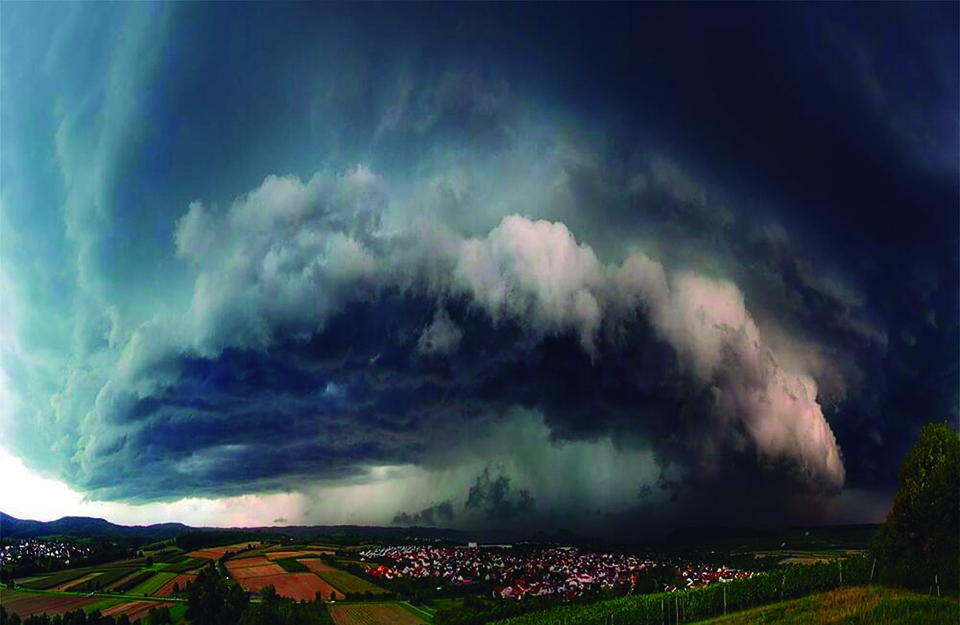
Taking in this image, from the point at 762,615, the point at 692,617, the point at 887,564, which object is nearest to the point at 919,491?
the point at 887,564

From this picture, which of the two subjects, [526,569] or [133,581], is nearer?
[133,581]

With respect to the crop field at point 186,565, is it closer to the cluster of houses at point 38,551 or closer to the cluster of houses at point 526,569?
the cluster of houses at point 38,551

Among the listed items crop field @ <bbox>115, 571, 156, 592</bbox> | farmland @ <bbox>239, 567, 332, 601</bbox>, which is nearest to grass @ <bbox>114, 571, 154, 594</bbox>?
crop field @ <bbox>115, 571, 156, 592</bbox>

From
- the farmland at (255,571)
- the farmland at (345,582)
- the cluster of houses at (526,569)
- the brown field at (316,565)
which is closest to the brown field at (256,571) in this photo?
the farmland at (255,571)

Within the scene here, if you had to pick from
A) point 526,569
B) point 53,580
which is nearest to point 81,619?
point 53,580

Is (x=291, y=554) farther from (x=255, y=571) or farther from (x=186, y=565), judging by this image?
(x=186, y=565)

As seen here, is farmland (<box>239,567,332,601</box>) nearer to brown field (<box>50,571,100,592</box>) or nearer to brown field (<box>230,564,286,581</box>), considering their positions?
brown field (<box>230,564,286,581</box>)
